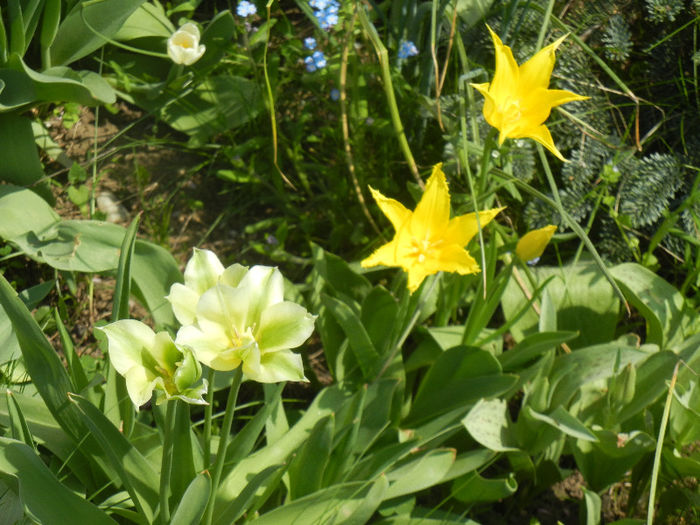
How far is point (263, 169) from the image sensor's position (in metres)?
2.24

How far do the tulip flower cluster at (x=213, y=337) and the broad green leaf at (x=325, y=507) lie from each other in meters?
0.44

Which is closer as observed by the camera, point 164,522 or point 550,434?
point 164,522

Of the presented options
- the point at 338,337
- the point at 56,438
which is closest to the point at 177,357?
the point at 56,438

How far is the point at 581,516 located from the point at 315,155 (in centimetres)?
131

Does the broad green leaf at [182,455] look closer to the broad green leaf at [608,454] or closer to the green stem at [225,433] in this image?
the green stem at [225,433]

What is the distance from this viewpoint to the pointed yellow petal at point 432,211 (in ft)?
4.59

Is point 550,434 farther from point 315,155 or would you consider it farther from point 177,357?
point 315,155

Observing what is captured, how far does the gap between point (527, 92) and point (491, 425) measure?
69 cm

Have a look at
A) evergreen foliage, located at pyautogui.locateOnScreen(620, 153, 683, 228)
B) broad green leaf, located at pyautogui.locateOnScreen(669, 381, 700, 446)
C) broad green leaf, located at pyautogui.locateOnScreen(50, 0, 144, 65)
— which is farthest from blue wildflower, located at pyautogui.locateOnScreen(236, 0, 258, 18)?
broad green leaf, located at pyautogui.locateOnScreen(669, 381, 700, 446)

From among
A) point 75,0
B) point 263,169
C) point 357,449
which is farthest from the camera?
point 263,169

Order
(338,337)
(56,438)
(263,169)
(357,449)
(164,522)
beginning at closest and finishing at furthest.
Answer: (164,522)
(56,438)
(357,449)
(338,337)
(263,169)

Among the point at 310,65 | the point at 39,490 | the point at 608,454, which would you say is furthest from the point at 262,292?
the point at 310,65

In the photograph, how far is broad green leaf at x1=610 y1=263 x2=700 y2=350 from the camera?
180 cm

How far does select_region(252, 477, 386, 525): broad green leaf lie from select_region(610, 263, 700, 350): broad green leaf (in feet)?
2.90
